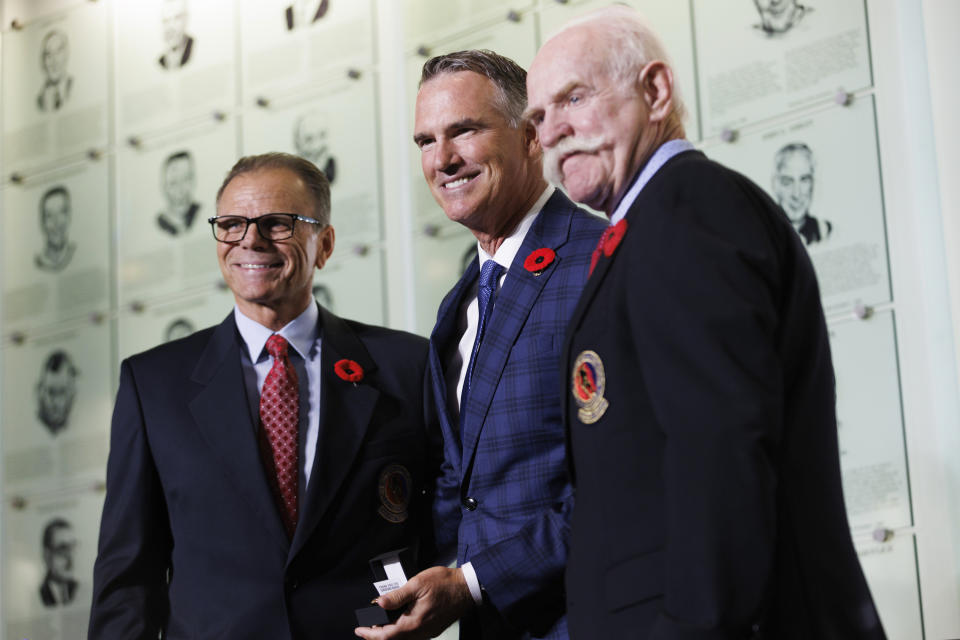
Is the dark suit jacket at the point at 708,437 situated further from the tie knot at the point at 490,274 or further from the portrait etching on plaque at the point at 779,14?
the portrait etching on plaque at the point at 779,14

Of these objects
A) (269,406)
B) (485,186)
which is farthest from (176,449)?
(485,186)

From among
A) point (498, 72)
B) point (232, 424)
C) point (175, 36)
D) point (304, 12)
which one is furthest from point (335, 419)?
point (175, 36)

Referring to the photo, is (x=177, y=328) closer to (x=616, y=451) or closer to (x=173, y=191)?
(x=173, y=191)

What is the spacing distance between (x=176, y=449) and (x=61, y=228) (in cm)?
308

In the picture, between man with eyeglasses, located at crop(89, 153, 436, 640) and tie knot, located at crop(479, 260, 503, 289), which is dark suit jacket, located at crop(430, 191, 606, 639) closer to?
tie knot, located at crop(479, 260, 503, 289)

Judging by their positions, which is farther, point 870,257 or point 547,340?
point 870,257

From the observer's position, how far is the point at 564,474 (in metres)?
2.21

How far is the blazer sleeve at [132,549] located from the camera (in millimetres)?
2748

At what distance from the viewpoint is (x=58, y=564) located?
5.24 meters

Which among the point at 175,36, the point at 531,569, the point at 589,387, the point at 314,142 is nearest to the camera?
the point at 589,387

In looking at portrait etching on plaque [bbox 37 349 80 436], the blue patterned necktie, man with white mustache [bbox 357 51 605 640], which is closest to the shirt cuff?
man with white mustache [bbox 357 51 605 640]

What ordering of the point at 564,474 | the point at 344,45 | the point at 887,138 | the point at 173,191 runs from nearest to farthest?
the point at 564,474 < the point at 887,138 < the point at 344,45 < the point at 173,191

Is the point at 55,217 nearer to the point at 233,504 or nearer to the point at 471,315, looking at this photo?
the point at 233,504

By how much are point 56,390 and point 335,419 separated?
3054 mm
